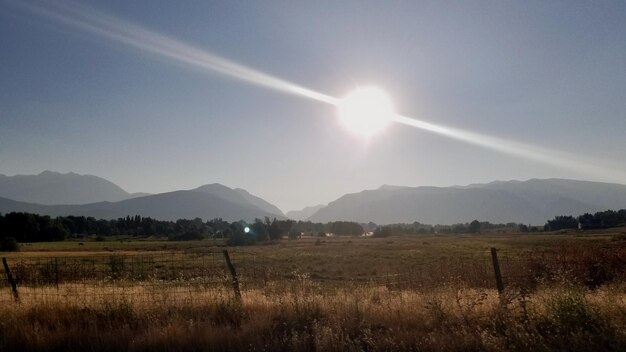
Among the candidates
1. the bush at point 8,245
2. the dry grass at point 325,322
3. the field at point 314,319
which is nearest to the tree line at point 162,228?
the bush at point 8,245

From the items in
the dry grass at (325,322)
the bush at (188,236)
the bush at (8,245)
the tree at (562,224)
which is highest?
the bush at (188,236)

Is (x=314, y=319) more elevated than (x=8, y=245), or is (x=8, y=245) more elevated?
(x=8, y=245)

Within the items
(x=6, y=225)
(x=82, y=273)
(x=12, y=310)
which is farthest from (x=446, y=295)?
(x=6, y=225)

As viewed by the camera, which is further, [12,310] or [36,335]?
[12,310]

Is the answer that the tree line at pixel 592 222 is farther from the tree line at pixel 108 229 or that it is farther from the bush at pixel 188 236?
the bush at pixel 188 236

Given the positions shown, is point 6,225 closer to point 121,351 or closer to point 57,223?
point 57,223

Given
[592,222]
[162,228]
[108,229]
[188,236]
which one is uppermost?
[108,229]

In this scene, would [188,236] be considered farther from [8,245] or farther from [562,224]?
[562,224]

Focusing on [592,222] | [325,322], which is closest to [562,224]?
[592,222]

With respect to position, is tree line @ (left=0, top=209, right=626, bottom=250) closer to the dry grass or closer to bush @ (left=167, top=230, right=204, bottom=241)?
bush @ (left=167, top=230, right=204, bottom=241)

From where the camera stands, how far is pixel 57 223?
141750mm

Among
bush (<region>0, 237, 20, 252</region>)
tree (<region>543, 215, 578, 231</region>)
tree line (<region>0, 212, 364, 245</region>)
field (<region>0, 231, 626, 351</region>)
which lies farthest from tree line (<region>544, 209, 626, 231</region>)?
bush (<region>0, 237, 20, 252</region>)

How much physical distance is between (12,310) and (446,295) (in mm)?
9449

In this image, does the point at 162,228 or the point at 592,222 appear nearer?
the point at 592,222
